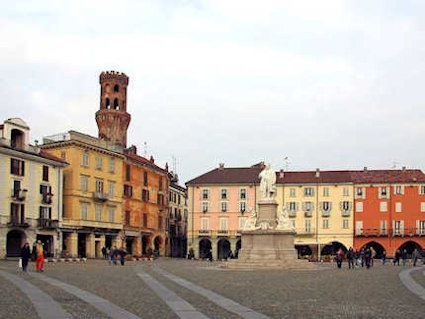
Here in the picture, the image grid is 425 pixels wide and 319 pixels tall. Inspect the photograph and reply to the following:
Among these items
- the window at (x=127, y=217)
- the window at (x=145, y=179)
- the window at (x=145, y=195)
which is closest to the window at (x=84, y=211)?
the window at (x=127, y=217)

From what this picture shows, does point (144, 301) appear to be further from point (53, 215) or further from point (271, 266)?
point (53, 215)

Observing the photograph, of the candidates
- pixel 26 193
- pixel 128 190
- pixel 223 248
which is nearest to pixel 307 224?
pixel 223 248

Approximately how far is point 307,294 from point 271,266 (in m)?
18.3

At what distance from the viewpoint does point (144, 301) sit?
57.9 ft

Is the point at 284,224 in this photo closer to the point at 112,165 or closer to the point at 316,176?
the point at 112,165

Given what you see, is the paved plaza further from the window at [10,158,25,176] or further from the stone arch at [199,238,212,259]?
the stone arch at [199,238,212,259]

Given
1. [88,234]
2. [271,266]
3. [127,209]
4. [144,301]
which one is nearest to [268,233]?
[271,266]

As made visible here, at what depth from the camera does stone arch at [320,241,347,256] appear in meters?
84.0

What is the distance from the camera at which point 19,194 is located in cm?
5866

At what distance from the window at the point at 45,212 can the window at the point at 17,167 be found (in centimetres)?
389

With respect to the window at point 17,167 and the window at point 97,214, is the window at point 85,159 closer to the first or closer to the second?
the window at point 97,214

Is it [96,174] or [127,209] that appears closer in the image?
[96,174]

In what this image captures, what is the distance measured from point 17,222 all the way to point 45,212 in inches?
178

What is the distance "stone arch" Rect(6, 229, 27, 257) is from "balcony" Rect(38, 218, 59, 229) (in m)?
1.91
